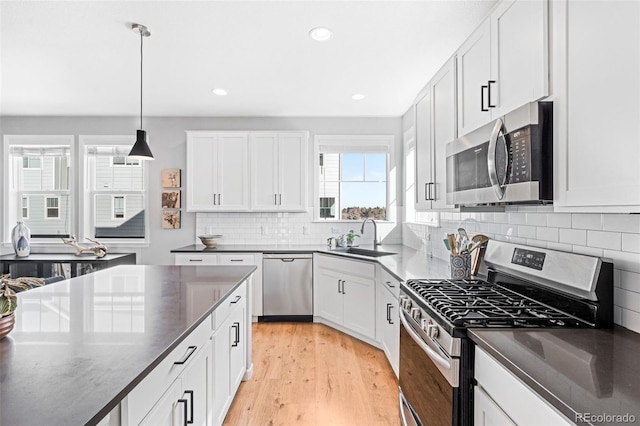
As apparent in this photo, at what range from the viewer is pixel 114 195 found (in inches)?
189

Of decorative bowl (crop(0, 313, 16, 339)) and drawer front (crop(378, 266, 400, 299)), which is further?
drawer front (crop(378, 266, 400, 299))

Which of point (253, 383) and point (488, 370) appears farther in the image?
point (253, 383)

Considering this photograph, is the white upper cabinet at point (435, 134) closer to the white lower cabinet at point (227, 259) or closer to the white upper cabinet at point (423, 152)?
the white upper cabinet at point (423, 152)

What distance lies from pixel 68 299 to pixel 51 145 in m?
4.07

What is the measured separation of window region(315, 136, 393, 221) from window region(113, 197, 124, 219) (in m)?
2.62

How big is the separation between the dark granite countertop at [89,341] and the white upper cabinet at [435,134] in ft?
4.90

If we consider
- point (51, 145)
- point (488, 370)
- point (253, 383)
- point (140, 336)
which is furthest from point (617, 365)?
point (51, 145)

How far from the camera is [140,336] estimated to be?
123cm

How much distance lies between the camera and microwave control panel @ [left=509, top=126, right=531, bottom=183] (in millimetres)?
1337

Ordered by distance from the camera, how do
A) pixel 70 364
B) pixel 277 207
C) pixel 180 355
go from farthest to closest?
pixel 277 207 < pixel 180 355 < pixel 70 364

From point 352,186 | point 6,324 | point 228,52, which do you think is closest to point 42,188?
point 228,52

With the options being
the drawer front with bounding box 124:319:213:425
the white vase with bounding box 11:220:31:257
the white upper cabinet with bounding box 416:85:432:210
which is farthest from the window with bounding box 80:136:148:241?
the drawer front with bounding box 124:319:213:425

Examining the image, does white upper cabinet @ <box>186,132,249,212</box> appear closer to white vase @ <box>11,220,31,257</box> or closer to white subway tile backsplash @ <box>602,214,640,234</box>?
white vase @ <box>11,220,31,257</box>

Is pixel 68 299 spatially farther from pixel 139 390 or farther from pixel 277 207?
pixel 277 207
